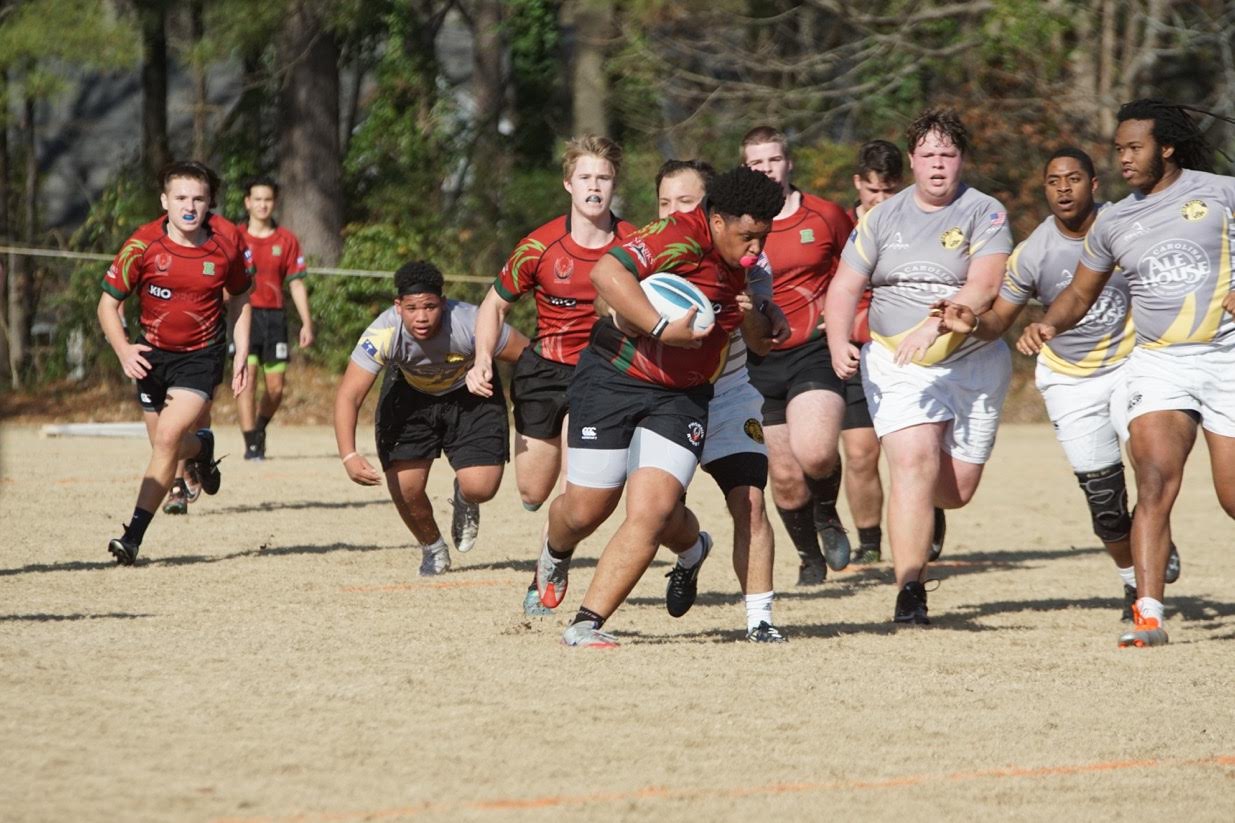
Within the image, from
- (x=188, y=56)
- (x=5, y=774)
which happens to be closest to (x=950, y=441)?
(x=5, y=774)

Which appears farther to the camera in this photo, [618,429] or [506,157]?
[506,157]

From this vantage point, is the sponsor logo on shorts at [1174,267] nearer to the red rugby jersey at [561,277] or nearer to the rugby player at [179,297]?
the red rugby jersey at [561,277]

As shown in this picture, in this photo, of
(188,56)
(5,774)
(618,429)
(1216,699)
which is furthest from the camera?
(188,56)

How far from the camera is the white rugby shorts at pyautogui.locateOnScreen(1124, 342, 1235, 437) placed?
299 inches

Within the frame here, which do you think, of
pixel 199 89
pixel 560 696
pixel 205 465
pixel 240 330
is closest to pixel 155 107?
pixel 199 89

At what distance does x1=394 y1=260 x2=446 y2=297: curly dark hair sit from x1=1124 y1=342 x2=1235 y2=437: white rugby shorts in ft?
11.6

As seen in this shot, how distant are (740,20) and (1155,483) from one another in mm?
20950

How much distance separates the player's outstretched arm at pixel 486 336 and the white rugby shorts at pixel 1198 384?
2940mm

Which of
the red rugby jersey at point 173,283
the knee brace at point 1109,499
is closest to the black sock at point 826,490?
the knee brace at point 1109,499

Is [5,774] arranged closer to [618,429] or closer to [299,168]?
[618,429]

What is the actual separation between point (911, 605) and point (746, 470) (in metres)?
1.25

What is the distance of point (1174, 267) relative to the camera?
24.8ft

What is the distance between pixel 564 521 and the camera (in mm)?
7738

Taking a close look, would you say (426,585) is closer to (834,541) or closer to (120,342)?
(120,342)
